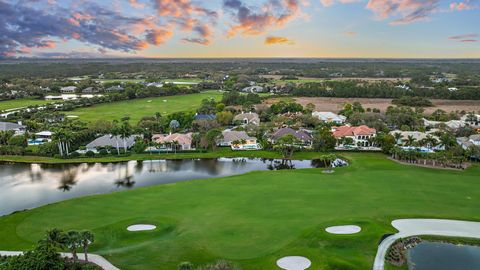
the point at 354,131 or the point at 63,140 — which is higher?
the point at 354,131

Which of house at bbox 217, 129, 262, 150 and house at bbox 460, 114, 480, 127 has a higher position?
house at bbox 460, 114, 480, 127

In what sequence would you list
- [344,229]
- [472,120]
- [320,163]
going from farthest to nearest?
[472,120] → [320,163] → [344,229]

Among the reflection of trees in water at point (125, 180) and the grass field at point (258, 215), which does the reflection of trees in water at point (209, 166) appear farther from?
the reflection of trees in water at point (125, 180)

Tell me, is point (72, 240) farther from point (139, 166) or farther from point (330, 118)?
point (330, 118)

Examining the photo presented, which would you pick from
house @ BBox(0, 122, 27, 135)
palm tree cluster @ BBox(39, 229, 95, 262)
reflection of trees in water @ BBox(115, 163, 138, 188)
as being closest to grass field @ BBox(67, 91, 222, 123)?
house @ BBox(0, 122, 27, 135)

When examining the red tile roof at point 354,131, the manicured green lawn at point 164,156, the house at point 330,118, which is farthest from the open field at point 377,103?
the manicured green lawn at point 164,156

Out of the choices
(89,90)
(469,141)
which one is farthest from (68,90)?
(469,141)

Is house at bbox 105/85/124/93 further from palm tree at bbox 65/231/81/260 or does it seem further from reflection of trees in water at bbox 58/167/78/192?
palm tree at bbox 65/231/81/260

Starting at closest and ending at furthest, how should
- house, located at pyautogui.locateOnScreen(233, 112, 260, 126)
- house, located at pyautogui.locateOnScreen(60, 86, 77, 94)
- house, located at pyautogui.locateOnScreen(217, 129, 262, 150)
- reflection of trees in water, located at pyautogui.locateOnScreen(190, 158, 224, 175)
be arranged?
reflection of trees in water, located at pyautogui.locateOnScreen(190, 158, 224, 175) < house, located at pyautogui.locateOnScreen(217, 129, 262, 150) < house, located at pyautogui.locateOnScreen(233, 112, 260, 126) < house, located at pyautogui.locateOnScreen(60, 86, 77, 94)
